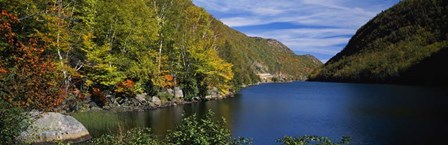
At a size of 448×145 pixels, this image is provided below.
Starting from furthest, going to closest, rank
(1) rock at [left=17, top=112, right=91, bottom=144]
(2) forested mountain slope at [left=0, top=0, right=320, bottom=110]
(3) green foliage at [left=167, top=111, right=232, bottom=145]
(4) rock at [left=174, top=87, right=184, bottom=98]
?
(4) rock at [left=174, top=87, right=184, bottom=98], (1) rock at [left=17, top=112, right=91, bottom=144], (2) forested mountain slope at [left=0, top=0, right=320, bottom=110], (3) green foliage at [left=167, top=111, right=232, bottom=145]

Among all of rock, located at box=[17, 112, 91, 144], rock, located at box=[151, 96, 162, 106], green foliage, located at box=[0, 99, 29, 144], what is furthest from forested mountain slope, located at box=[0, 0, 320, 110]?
rock, located at box=[17, 112, 91, 144]

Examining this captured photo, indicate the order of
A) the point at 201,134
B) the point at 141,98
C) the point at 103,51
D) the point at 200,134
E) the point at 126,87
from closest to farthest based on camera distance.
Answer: the point at 200,134 → the point at 201,134 → the point at 103,51 → the point at 126,87 → the point at 141,98

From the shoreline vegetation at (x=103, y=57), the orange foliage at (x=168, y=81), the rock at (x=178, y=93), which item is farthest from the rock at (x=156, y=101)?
the rock at (x=178, y=93)

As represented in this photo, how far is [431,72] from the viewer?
481 feet

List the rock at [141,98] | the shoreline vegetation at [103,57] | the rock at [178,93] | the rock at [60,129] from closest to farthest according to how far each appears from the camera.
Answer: the shoreline vegetation at [103,57] < the rock at [60,129] < the rock at [141,98] < the rock at [178,93]

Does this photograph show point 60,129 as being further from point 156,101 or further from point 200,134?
point 156,101

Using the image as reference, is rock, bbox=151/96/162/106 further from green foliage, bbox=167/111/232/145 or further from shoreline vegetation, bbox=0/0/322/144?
green foliage, bbox=167/111/232/145

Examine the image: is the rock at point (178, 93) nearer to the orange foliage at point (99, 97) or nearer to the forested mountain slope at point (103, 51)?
the forested mountain slope at point (103, 51)

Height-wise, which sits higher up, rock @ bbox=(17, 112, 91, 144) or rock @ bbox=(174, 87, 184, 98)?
rock @ bbox=(174, 87, 184, 98)

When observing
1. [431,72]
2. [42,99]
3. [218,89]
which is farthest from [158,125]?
[431,72]

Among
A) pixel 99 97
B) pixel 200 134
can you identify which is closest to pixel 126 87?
pixel 99 97

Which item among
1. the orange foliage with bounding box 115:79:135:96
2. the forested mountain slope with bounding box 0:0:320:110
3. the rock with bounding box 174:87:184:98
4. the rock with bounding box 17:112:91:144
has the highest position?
the forested mountain slope with bounding box 0:0:320:110

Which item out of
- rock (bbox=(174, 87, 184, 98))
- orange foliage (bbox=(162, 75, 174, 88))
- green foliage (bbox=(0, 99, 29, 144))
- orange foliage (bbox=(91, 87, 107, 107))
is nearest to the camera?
green foliage (bbox=(0, 99, 29, 144))

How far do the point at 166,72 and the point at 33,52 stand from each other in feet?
129
